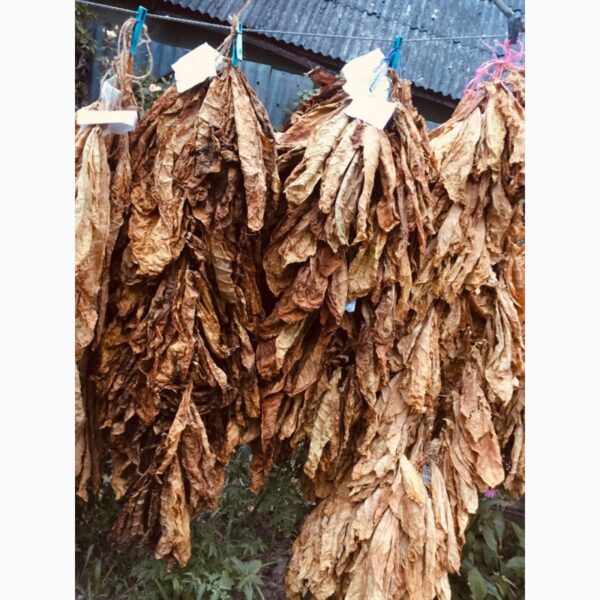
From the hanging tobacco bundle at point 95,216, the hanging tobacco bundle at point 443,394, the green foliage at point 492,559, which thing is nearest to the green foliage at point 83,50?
the hanging tobacco bundle at point 95,216

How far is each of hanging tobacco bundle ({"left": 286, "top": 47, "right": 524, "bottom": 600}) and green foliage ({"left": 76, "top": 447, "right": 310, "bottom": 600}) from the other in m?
0.37

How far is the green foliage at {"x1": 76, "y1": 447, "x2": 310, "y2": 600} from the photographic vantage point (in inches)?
67.3

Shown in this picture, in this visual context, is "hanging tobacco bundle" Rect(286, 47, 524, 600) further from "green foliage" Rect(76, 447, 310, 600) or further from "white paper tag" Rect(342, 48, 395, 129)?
"green foliage" Rect(76, 447, 310, 600)

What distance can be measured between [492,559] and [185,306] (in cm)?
173

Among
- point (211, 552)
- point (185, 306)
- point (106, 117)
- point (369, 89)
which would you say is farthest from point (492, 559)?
point (106, 117)

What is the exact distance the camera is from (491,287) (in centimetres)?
142

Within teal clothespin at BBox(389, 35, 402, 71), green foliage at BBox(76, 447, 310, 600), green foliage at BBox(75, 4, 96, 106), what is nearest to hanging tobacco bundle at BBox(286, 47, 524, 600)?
teal clothespin at BBox(389, 35, 402, 71)

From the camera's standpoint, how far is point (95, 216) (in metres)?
1.09

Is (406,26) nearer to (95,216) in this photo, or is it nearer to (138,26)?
(138,26)

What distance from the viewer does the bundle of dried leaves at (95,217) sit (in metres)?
1.09

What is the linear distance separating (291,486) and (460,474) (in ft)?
2.54
